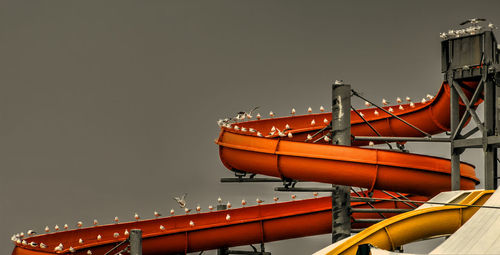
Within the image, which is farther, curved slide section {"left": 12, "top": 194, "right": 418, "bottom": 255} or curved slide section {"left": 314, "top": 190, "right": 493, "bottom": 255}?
curved slide section {"left": 12, "top": 194, "right": 418, "bottom": 255}

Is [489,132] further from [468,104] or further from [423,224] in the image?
[423,224]

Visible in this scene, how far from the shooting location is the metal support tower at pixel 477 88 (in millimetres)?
21391

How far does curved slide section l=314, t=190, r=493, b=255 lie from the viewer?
1845 centimetres

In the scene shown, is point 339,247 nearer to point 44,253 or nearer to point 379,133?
point 379,133

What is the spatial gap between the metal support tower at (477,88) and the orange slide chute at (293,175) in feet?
1.81

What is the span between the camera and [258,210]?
29875 millimetres

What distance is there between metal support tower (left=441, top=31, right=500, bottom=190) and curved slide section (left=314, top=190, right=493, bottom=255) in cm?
269

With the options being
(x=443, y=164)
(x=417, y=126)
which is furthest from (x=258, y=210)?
(x=443, y=164)

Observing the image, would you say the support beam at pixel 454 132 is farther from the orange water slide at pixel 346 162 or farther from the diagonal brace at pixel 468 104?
the orange water slide at pixel 346 162

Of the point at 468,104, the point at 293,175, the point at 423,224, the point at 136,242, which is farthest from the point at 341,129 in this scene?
the point at 136,242

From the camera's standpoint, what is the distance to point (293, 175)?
927 inches

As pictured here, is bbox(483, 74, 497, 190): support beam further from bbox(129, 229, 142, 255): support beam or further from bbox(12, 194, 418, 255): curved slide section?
bbox(129, 229, 142, 255): support beam

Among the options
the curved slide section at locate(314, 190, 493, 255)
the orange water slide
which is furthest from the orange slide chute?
the curved slide section at locate(314, 190, 493, 255)

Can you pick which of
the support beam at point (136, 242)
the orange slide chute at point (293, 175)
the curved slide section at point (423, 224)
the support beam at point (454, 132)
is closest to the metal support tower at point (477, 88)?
the support beam at point (454, 132)
